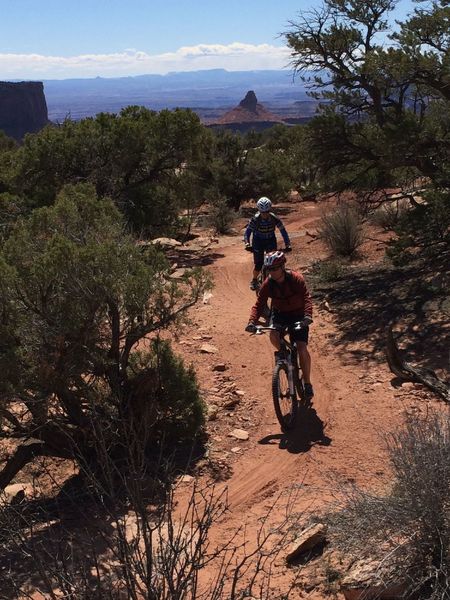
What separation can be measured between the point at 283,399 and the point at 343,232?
7651 mm

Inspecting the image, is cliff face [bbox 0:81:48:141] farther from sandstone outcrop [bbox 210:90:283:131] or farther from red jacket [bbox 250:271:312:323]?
red jacket [bbox 250:271:312:323]

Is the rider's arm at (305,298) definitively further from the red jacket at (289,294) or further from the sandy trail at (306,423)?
the sandy trail at (306,423)

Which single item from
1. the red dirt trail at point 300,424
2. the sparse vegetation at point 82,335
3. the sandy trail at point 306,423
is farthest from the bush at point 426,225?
the sparse vegetation at point 82,335

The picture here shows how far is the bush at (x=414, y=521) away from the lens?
343 centimetres

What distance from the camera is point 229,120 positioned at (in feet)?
446

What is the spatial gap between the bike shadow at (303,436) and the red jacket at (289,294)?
112cm

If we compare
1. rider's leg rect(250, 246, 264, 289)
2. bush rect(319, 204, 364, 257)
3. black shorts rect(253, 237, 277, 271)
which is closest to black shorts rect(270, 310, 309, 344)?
black shorts rect(253, 237, 277, 271)

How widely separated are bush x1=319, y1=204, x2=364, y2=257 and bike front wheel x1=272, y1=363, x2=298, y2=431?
754cm

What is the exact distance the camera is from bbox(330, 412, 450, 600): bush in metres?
3.43

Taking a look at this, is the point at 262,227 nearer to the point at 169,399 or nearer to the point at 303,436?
the point at 169,399

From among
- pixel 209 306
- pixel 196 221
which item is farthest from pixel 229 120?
pixel 209 306

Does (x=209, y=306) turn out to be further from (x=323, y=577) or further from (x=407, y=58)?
(x=323, y=577)

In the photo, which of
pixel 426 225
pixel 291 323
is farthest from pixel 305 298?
pixel 426 225

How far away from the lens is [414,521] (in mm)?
3535
